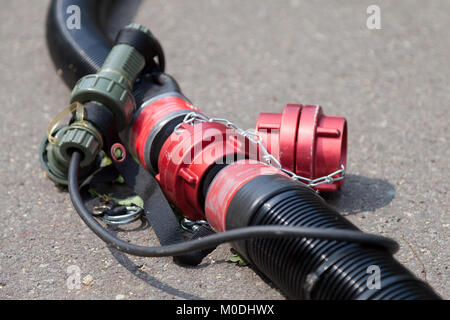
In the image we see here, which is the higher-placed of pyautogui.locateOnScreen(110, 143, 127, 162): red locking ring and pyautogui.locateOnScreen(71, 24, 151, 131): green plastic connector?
pyautogui.locateOnScreen(71, 24, 151, 131): green plastic connector

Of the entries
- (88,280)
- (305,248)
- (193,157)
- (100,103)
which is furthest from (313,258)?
(100,103)

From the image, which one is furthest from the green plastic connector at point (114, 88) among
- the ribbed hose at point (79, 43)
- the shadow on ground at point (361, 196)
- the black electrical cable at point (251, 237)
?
the shadow on ground at point (361, 196)

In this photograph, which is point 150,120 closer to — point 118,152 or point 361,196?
point 118,152

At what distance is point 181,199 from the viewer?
2.00m

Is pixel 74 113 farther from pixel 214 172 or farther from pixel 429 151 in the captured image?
pixel 429 151

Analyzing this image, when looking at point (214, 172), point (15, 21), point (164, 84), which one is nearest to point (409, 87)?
point (164, 84)

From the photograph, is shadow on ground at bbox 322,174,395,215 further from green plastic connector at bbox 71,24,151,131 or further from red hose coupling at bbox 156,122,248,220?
green plastic connector at bbox 71,24,151,131

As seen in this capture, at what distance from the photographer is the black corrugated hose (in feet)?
4.92

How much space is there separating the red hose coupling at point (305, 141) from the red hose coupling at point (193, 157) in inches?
5.8

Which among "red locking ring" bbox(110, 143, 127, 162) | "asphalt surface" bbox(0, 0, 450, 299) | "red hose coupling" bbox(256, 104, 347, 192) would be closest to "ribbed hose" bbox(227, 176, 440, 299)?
"asphalt surface" bbox(0, 0, 450, 299)

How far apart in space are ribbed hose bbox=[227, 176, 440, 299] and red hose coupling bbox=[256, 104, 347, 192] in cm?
32
